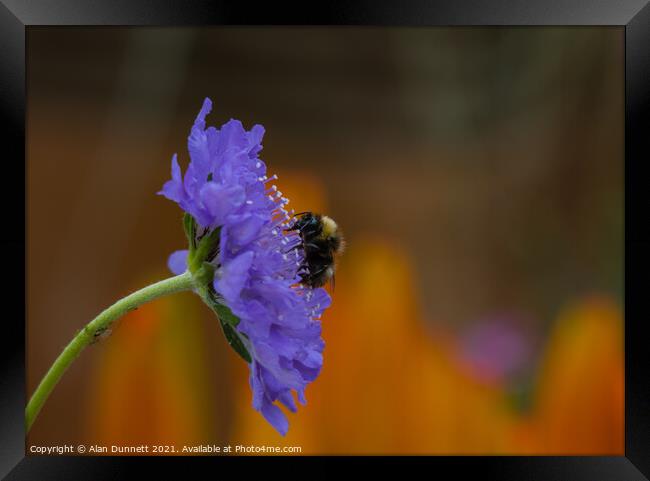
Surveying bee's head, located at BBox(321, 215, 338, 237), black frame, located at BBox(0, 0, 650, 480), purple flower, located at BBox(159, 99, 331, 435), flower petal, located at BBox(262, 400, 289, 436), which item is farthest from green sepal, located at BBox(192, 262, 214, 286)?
black frame, located at BBox(0, 0, 650, 480)

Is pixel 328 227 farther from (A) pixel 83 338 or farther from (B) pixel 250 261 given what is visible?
(A) pixel 83 338

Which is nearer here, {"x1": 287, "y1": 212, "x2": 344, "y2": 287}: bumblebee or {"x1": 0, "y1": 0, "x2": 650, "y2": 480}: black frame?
{"x1": 287, "y1": 212, "x2": 344, "y2": 287}: bumblebee

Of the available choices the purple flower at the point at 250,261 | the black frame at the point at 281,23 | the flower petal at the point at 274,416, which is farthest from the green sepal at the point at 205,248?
the black frame at the point at 281,23

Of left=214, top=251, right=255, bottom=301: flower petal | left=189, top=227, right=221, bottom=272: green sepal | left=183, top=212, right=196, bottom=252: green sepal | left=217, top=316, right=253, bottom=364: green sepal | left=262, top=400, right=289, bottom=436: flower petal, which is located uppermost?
left=183, top=212, right=196, bottom=252: green sepal

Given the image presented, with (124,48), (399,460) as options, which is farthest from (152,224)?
(399,460)

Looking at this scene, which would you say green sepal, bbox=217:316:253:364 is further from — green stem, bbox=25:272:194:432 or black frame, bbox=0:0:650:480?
black frame, bbox=0:0:650:480

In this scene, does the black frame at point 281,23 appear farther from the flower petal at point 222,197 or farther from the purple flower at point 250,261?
the flower petal at point 222,197

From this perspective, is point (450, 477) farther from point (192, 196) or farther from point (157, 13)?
point (157, 13)
